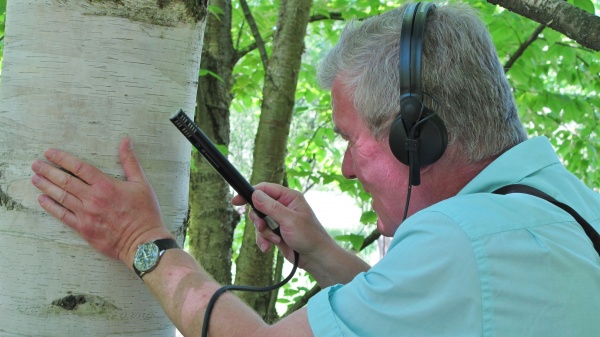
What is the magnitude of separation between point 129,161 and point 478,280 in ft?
2.51

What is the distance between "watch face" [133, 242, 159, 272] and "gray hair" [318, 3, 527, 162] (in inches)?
21.9

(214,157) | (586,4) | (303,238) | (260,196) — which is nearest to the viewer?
(214,157)

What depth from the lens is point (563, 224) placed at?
4.13 feet

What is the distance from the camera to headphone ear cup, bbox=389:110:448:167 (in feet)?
4.61

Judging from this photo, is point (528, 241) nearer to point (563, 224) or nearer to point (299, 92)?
point (563, 224)

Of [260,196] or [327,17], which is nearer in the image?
[260,196]

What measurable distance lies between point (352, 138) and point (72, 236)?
67cm

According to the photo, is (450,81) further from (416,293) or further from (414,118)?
(416,293)

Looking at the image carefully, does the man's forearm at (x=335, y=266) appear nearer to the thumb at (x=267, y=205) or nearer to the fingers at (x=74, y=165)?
the thumb at (x=267, y=205)

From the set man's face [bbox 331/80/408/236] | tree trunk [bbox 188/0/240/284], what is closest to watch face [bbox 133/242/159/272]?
man's face [bbox 331/80/408/236]

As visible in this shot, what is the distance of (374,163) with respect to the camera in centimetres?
158

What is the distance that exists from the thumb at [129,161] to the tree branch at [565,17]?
0.96 metres

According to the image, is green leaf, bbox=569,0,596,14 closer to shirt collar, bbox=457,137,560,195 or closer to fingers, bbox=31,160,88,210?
shirt collar, bbox=457,137,560,195

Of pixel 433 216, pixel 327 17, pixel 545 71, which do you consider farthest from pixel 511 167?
pixel 545 71
